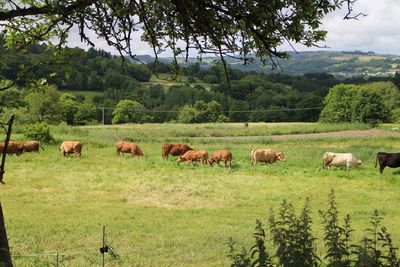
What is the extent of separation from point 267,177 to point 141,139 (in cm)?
2392

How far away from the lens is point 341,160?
26766 mm

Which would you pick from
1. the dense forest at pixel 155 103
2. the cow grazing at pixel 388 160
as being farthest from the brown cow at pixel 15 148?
the dense forest at pixel 155 103

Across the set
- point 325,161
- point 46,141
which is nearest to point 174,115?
point 46,141

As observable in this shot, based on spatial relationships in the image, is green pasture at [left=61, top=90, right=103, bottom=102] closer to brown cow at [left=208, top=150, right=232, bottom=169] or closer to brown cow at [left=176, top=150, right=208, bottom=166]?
brown cow at [left=176, top=150, right=208, bottom=166]

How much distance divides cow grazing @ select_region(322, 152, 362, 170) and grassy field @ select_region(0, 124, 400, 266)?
2.18 ft

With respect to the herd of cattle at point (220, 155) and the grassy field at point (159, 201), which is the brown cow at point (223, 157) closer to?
the herd of cattle at point (220, 155)

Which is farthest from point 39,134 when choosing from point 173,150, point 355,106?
point 355,106

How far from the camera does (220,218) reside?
15688 millimetres

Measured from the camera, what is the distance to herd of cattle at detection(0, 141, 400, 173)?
26.0 metres

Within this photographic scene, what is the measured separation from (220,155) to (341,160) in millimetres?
6691

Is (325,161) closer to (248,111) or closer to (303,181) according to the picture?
(303,181)

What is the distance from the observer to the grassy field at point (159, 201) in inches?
449

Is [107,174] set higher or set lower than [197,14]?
lower

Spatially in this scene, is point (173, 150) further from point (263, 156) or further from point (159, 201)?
point (159, 201)
